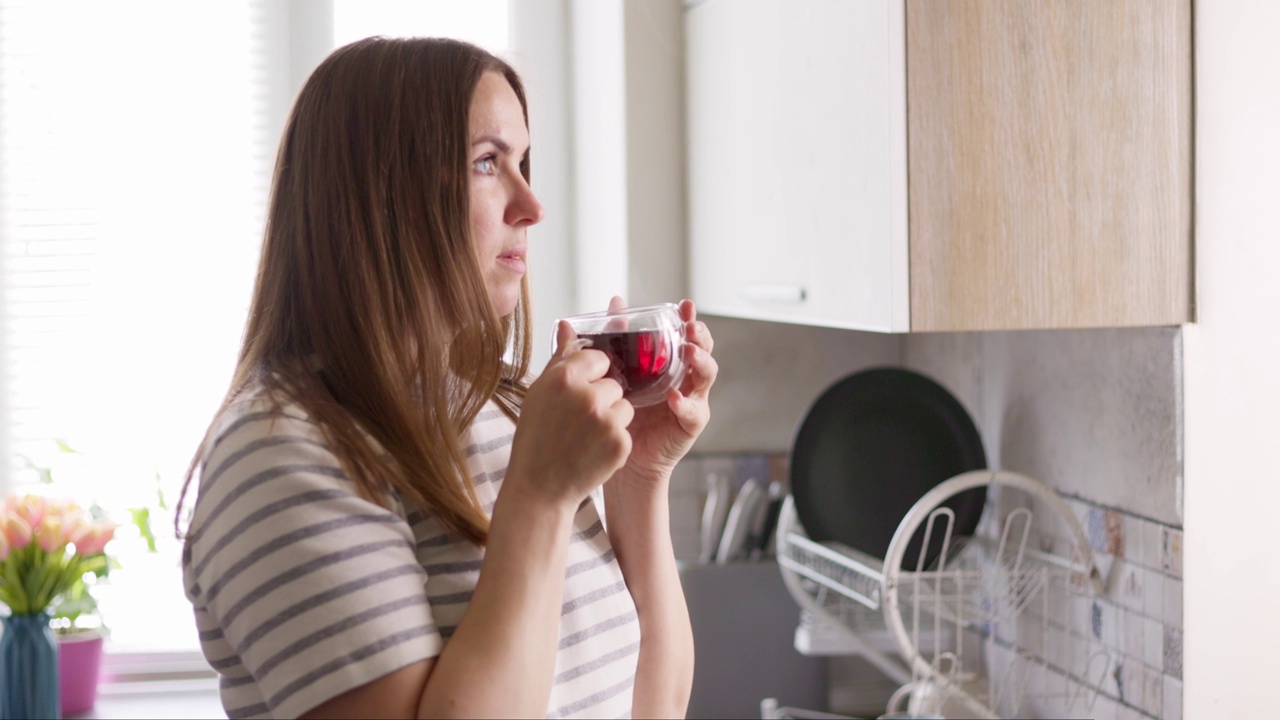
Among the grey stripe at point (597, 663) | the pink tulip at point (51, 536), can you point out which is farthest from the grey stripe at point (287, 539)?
the pink tulip at point (51, 536)

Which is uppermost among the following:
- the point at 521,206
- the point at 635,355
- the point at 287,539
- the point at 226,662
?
the point at 521,206

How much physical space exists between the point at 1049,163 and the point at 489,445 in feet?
2.36

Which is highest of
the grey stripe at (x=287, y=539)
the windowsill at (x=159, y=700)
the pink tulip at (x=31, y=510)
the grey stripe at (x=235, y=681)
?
the grey stripe at (x=287, y=539)

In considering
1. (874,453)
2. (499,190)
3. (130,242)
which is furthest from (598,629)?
(130,242)

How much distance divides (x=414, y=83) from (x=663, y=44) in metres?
1.30

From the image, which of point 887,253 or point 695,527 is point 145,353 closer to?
point 695,527

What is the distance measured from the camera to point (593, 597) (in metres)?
0.97

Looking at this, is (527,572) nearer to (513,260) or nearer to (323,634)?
(323,634)

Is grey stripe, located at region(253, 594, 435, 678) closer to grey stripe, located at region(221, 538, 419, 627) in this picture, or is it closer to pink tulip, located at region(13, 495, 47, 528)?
grey stripe, located at region(221, 538, 419, 627)

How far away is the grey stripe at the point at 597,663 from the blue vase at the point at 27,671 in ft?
4.72

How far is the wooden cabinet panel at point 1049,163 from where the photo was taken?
1.28m

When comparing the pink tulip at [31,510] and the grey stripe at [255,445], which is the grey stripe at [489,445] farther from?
the pink tulip at [31,510]

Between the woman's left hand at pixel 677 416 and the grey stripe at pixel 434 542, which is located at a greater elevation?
the woman's left hand at pixel 677 416

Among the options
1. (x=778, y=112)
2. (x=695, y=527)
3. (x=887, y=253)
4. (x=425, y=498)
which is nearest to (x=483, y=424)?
(x=425, y=498)
